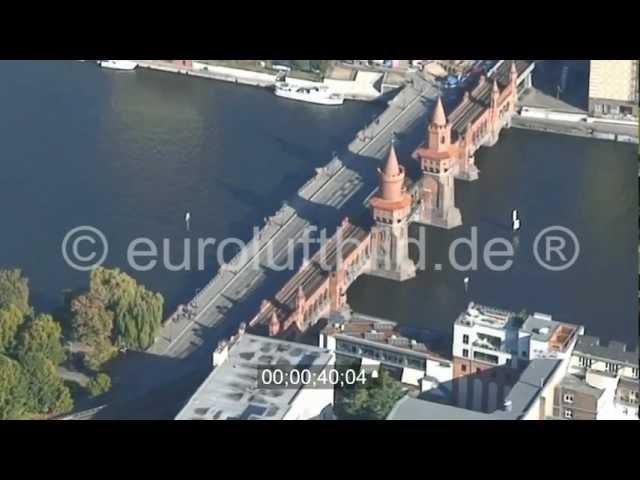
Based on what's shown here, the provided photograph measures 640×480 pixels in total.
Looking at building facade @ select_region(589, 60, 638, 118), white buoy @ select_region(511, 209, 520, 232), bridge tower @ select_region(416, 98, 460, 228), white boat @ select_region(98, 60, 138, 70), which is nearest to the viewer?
white buoy @ select_region(511, 209, 520, 232)

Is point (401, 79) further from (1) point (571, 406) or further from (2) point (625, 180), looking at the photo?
(1) point (571, 406)

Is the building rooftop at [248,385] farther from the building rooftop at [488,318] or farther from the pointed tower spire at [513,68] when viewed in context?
the pointed tower spire at [513,68]

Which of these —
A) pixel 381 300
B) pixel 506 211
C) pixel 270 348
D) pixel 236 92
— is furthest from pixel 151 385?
pixel 236 92

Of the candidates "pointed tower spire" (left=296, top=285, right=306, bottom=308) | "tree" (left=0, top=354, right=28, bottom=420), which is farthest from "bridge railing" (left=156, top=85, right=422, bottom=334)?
"tree" (left=0, top=354, right=28, bottom=420)

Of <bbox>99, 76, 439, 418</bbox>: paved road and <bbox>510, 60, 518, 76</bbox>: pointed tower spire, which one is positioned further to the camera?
<bbox>510, 60, 518, 76</bbox>: pointed tower spire

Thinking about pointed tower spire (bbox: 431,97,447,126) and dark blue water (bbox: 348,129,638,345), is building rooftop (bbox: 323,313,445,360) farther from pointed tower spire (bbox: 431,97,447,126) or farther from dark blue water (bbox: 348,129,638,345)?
pointed tower spire (bbox: 431,97,447,126)

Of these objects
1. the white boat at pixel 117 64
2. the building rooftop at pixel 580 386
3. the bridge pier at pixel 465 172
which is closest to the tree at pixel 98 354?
the building rooftop at pixel 580 386
